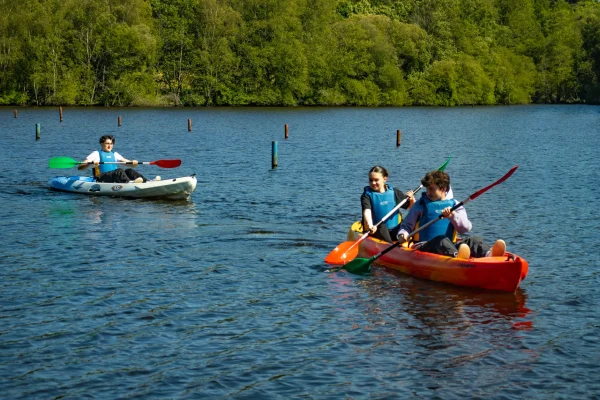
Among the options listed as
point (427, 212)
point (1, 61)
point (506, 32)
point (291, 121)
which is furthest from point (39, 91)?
point (427, 212)

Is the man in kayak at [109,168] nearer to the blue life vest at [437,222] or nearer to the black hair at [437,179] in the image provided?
the blue life vest at [437,222]

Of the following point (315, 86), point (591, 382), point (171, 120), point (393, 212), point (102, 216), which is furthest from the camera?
point (315, 86)

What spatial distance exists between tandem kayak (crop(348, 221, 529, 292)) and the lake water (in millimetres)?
203

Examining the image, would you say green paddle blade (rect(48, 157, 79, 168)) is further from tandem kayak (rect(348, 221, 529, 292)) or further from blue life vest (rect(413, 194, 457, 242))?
blue life vest (rect(413, 194, 457, 242))

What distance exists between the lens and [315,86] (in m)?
106

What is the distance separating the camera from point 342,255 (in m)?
16.4

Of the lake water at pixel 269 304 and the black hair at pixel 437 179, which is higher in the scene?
the black hair at pixel 437 179

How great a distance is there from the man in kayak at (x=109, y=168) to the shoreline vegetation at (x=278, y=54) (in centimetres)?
6763

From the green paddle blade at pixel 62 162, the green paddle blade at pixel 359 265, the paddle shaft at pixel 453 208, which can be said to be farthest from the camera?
the green paddle blade at pixel 62 162

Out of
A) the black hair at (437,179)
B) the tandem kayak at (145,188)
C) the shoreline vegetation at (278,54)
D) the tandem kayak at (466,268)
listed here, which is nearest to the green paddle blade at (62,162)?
the tandem kayak at (145,188)

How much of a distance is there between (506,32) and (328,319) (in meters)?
119

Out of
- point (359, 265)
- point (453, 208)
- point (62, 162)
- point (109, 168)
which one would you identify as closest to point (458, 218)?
point (453, 208)

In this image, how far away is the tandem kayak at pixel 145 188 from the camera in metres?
24.7

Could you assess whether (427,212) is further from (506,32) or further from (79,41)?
(506,32)
